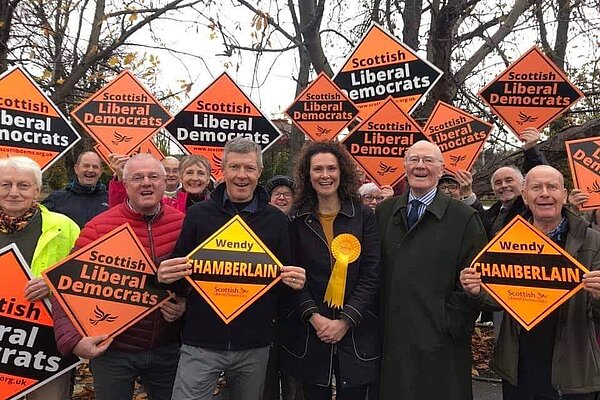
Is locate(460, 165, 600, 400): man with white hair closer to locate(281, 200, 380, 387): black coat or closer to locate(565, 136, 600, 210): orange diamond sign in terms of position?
locate(281, 200, 380, 387): black coat

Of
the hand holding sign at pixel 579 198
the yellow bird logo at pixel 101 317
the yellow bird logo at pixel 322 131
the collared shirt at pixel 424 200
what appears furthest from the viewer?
the yellow bird logo at pixel 322 131

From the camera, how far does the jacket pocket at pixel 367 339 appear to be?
11.1 ft

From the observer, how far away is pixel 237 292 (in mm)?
3053

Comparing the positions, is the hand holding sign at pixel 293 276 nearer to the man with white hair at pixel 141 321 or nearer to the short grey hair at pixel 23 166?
the man with white hair at pixel 141 321

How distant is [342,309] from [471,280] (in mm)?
750

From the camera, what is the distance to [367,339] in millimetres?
3410

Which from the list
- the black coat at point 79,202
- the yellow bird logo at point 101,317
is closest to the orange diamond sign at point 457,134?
the black coat at point 79,202

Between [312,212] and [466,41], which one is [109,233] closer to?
[312,212]

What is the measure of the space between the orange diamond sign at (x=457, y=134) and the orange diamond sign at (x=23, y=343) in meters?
3.70

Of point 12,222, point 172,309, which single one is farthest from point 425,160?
point 12,222

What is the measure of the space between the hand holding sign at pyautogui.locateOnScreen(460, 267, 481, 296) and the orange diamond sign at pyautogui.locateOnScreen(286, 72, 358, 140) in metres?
2.82

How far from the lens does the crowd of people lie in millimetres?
3133

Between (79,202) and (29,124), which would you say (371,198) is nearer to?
(79,202)

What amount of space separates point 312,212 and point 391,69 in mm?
2771
